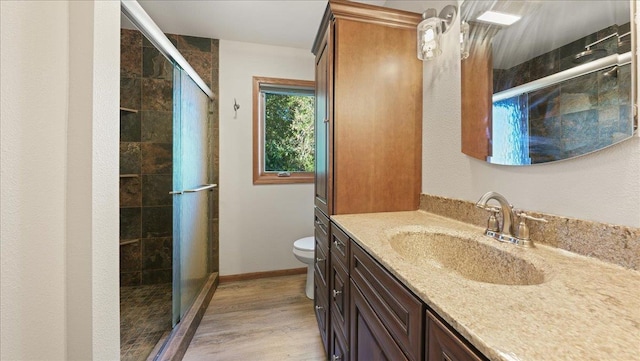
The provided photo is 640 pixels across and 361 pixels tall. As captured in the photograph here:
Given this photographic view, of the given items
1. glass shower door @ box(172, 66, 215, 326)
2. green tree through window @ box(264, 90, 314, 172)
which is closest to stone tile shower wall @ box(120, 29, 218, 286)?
glass shower door @ box(172, 66, 215, 326)

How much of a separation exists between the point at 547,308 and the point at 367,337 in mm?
554

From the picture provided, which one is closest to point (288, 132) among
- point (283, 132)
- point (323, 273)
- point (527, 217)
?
point (283, 132)

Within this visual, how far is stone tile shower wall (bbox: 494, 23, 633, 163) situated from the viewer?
0.66 meters

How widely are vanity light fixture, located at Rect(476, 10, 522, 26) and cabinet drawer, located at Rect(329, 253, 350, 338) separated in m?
1.22

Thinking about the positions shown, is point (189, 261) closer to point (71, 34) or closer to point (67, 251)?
point (67, 251)

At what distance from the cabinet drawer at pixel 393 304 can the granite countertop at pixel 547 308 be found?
0.04 metres

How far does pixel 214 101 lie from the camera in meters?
2.32

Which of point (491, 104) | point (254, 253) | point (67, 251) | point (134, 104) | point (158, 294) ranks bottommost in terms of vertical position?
point (158, 294)

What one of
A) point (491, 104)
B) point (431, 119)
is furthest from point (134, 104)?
point (491, 104)

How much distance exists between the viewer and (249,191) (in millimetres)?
2453

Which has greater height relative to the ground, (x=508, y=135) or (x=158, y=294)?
(x=508, y=135)

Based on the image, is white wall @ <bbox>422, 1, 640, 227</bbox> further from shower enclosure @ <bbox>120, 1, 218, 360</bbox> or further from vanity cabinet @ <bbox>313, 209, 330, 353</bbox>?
shower enclosure @ <bbox>120, 1, 218, 360</bbox>

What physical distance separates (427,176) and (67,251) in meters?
1.53

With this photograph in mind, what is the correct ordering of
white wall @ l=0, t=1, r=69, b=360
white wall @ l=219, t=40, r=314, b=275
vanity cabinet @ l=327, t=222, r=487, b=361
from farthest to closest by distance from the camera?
white wall @ l=219, t=40, r=314, b=275, white wall @ l=0, t=1, r=69, b=360, vanity cabinet @ l=327, t=222, r=487, b=361
